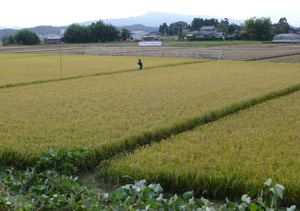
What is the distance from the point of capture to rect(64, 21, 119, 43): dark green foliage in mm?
64188

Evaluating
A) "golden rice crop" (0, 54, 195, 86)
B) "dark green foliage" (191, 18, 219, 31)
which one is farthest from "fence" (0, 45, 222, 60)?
"dark green foliage" (191, 18, 219, 31)

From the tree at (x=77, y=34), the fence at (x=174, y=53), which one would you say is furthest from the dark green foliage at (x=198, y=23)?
the fence at (x=174, y=53)

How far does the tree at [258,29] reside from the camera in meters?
62.9

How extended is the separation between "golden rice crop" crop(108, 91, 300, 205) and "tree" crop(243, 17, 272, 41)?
61.5 m

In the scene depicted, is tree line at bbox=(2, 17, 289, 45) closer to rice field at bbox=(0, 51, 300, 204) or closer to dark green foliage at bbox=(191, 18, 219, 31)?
rice field at bbox=(0, 51, 300, 204)

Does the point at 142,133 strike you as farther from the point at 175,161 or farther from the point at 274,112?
the point at 274,112

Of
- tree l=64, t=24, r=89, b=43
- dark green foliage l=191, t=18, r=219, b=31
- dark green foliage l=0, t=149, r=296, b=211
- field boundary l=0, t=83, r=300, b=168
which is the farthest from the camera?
dark green foliage l=191, t=18, r=219, b=31

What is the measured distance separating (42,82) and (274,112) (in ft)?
29.1

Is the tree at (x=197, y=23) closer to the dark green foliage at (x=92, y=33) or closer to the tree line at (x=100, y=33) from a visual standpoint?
the tree line at (x=100, y=33)

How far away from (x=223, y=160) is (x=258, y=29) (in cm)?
6382

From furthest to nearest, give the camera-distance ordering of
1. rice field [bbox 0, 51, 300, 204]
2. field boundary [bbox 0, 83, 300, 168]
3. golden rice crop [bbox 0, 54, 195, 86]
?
golden rice crop [bbox 0, 54, 195, 86], field boundary [bbox 0, 83, 300, 168], rice field [bbox 0, 51, 300, 204]

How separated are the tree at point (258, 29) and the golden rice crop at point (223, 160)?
61.5 metres

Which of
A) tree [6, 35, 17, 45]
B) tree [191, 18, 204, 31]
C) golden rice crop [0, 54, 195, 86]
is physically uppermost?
tree [191, 18, 204, 31]

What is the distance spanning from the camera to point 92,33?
2537 inches
